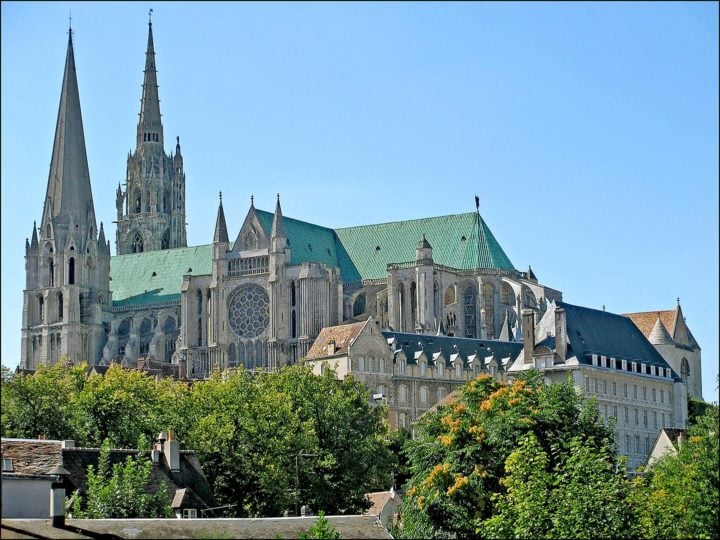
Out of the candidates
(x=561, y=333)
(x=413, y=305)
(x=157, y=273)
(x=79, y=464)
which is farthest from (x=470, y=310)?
(x=79, y=464)

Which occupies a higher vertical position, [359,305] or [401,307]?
[359,305]

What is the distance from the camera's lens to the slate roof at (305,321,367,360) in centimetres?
13850

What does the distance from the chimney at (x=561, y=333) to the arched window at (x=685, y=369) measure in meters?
28.2

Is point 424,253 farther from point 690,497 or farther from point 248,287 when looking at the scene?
point 690,497

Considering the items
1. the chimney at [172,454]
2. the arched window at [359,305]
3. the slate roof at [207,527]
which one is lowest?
the slate roof at [207,527]

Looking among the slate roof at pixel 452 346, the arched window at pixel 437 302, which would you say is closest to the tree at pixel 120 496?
the slate roof at pixel 452 346

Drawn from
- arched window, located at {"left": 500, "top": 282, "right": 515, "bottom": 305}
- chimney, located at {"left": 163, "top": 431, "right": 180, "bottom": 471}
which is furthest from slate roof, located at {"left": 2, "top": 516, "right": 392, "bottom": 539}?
arched window, located at {"left": 500, "top": 282, "right": 515, "bottom": 305}

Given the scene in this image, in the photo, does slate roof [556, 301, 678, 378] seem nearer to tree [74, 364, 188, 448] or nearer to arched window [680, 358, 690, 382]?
arched window [680, 358, 690, 382]

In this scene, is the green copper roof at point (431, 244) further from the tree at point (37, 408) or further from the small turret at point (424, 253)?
the tree at point (37, 408)

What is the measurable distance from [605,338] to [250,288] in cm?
4565

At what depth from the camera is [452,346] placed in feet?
482

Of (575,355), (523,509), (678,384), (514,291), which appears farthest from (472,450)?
(514,291)

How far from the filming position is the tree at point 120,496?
58.0 meters

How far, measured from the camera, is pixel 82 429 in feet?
279
